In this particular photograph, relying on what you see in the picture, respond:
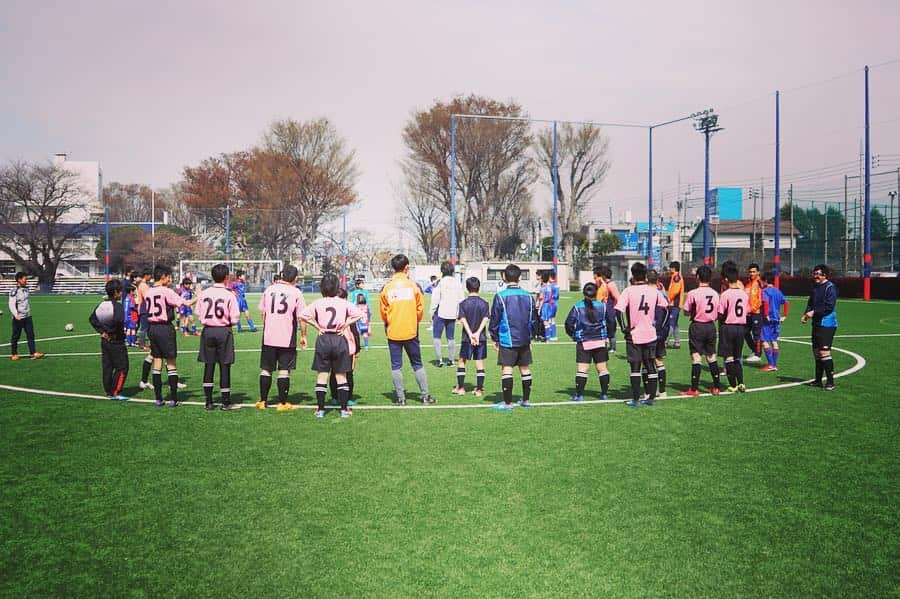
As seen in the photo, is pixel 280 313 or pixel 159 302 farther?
pixel 159 302

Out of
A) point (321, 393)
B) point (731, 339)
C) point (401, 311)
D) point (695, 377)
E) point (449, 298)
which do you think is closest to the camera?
point (321, 393)

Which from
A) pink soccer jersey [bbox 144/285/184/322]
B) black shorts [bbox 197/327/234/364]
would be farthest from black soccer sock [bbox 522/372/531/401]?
pink soccer jersey [bbox 144/285/184/322]

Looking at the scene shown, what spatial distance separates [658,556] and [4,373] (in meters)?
13.3

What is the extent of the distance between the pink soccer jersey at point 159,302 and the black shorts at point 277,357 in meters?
1.65

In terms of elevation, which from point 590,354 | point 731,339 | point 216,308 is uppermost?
point 216,308

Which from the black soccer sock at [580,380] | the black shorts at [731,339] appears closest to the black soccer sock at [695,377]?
the black shorts at [731,339]

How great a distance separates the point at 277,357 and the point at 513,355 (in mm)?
3321

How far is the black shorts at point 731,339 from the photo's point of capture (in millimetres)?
10242

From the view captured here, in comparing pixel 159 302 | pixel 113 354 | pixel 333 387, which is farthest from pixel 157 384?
pixel 333 387

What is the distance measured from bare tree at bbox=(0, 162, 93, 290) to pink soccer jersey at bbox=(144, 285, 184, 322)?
55883 mm

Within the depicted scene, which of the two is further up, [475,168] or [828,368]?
[475,168]

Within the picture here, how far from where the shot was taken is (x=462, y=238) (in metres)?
59.3

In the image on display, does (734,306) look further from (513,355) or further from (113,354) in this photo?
(113,354)

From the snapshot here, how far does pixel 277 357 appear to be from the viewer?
925 cm
